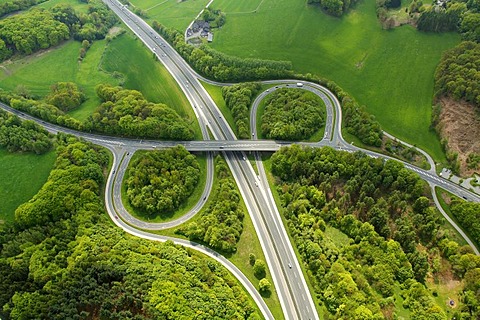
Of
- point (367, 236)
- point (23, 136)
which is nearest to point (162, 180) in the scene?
point (23, 136)

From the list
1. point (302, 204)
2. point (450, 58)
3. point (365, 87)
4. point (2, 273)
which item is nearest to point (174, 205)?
point (302, 204)

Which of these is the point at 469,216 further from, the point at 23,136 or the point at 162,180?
the point at 23,136

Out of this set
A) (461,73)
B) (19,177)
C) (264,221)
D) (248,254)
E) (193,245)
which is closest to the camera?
(248,254)

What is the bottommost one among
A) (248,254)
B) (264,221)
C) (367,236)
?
(248,254)

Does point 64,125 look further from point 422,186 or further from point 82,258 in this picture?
point 422,186

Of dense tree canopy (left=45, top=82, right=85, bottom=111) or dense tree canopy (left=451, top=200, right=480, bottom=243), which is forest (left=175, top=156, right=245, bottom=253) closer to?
dense tree canopy (left=451, top=200, right=480, bottom=243)

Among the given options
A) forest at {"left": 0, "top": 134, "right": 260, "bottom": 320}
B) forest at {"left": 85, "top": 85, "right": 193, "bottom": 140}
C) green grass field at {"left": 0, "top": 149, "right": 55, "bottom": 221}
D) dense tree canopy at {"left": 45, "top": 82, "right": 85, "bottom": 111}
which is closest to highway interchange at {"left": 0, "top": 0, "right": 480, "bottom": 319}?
forest at {"left": 85, "top": 85, "right": 193, "bottom": 140}
